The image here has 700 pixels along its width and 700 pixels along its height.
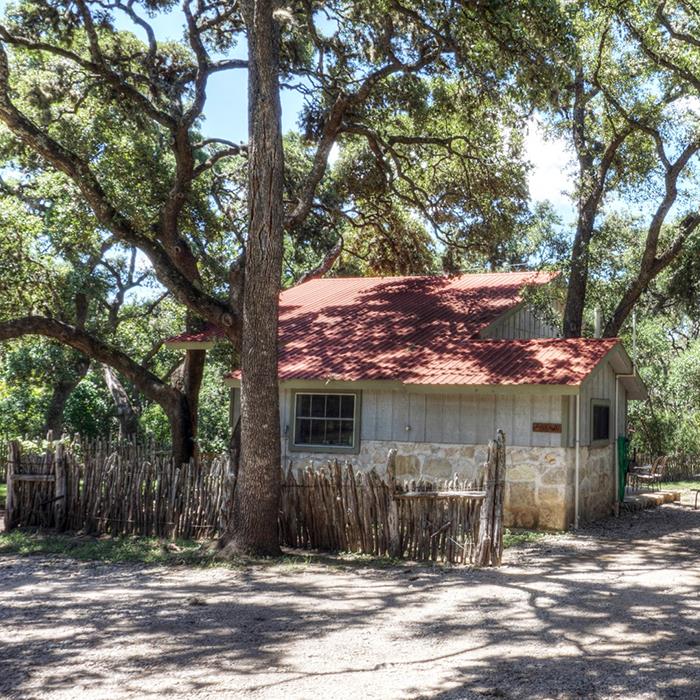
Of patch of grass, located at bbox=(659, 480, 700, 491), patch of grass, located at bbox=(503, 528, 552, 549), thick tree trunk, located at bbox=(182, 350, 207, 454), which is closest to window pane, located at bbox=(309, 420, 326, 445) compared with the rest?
thick tree trunk, located at bbox=(182, 350, 207, 454)

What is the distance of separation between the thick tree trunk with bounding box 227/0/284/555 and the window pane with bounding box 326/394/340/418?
4.81 m

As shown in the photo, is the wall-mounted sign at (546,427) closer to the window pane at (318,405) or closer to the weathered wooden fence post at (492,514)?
the weathered wooden fence post at (492,514)

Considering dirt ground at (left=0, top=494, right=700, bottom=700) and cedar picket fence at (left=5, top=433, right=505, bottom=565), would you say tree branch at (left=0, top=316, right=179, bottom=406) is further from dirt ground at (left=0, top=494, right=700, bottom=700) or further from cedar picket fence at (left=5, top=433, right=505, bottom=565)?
dirt ground at (left=0, top=494, right=700, bottom=700)

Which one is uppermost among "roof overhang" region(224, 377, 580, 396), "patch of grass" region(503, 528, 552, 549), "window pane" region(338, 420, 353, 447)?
"roof overhang" region(224, 377, 580, 396)

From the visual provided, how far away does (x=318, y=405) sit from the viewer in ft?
53.2

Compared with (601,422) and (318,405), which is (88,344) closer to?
(318,405)

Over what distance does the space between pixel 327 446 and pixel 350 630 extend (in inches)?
345

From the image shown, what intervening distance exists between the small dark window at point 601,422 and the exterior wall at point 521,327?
103 inches

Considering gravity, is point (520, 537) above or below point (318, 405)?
below

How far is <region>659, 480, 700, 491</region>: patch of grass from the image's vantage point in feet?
77.8

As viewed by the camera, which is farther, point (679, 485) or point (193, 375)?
point (679, 485)

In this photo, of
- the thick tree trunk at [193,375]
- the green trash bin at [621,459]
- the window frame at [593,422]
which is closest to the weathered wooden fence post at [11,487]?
the thick tree trunk at [193,375]

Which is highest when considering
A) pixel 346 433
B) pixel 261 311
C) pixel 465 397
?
pixel 261 311

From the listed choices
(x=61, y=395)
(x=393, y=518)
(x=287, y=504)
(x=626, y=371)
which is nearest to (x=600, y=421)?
(x=626, y=371)
